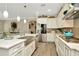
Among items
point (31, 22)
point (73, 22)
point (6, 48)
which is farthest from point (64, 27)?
point (6, 48)

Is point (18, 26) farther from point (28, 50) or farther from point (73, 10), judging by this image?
point (73, 10)

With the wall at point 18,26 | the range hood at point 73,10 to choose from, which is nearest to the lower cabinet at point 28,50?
the wall at point 18,26

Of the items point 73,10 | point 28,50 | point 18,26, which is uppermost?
point 73,10

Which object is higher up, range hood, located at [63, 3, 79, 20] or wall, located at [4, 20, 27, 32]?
range hood, located at [63, 3, 79, 20]

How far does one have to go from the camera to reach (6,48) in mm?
1646

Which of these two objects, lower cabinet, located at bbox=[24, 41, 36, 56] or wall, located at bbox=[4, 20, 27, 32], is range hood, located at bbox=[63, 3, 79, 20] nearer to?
wall, located at bbox=[4, 20, 27, 32]

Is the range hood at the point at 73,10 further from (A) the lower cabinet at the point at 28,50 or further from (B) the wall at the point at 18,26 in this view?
(A) the lower cabinet at the point at 28,50

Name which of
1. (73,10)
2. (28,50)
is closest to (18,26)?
(28,50)

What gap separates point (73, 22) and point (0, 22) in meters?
1.74

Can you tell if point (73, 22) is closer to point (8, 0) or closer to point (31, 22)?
point (31, 22)

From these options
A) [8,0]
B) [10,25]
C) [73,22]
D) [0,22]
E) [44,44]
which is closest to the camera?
[8,0]

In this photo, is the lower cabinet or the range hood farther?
the lower cabinet

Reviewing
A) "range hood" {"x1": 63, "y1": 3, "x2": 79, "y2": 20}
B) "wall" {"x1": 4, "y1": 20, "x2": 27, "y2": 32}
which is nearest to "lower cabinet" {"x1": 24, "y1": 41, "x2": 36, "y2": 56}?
"wall" {"x1": 4, "y1": 20, "x2": 27, "y2": 32}

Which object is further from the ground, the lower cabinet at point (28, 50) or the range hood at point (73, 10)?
the range hood at point (73, 10)
